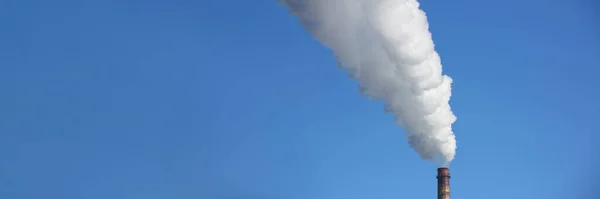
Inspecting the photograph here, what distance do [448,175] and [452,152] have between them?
2.05m

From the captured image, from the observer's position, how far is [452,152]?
233 ft

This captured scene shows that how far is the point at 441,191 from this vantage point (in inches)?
2781

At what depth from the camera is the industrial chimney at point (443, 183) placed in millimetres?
70500

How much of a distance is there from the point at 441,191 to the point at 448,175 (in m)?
1.62

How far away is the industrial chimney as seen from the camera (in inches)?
2776

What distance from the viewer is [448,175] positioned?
234ft

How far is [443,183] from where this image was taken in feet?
232

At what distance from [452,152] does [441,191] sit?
140 inches
